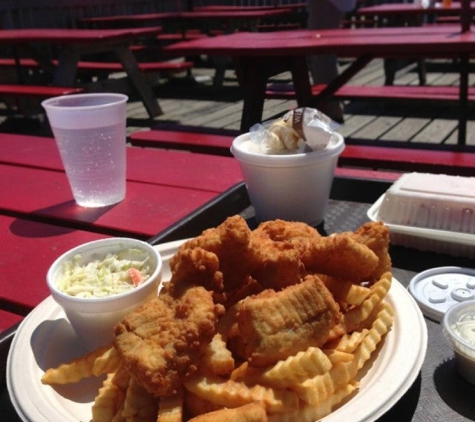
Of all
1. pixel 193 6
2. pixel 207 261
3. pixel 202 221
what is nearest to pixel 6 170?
pixel 202 221

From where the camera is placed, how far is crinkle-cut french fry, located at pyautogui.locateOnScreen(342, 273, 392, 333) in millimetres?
982

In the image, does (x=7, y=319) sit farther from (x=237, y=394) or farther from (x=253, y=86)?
(x=253, y=86)

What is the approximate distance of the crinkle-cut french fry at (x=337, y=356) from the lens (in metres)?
0.88

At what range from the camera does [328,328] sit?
905 mm

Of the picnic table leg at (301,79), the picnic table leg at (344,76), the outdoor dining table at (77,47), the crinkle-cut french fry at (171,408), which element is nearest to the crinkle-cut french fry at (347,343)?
the crinkle-cut french fry at (171,408)

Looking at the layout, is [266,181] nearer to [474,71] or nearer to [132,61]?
[132,61]

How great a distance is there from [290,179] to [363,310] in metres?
0.63

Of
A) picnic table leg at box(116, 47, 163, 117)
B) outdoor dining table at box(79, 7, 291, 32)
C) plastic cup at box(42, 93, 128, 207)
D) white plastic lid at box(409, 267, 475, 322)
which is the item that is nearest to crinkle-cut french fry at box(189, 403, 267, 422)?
white plastic lid at box(409, 267, 475, 322)

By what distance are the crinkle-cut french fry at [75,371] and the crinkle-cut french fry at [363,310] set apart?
0.40 meters

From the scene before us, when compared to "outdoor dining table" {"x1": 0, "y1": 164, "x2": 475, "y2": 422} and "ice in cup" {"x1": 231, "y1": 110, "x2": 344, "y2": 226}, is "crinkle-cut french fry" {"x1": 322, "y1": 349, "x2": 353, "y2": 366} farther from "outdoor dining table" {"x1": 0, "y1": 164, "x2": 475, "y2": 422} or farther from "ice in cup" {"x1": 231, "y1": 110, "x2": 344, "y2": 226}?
"ice in cup" {"x1": 231, "y1": 110, "x2": 344, "y2": 226}

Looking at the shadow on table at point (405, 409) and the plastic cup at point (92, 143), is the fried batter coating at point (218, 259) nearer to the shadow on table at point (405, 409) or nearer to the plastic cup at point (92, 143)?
the shadow on table at point (405, 409)

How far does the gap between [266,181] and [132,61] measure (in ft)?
18.9

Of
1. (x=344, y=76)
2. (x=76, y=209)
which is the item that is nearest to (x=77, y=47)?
(x=344, y=76)

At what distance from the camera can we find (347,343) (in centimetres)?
93
